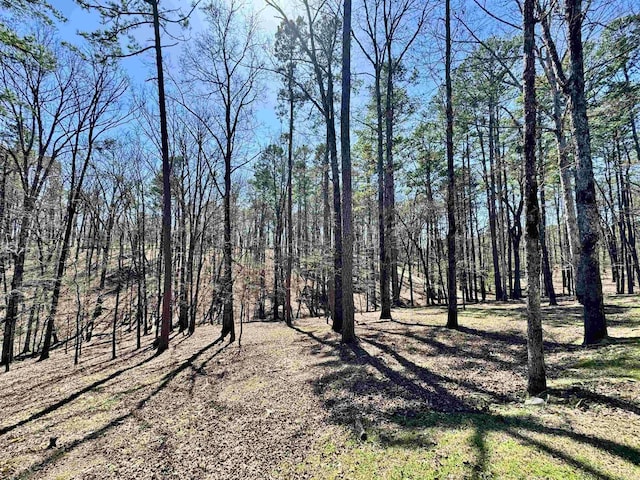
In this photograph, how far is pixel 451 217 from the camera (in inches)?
340

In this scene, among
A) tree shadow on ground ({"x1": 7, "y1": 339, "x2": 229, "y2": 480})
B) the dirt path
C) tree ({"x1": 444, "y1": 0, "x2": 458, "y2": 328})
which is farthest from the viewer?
tree ({"x1": 444, "y1": 0, "x2": 458, "y2": 328})

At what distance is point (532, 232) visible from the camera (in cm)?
403

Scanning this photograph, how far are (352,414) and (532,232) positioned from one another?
3.59 m

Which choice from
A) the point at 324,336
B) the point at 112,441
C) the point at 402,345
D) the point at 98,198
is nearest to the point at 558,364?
the point at 402,345

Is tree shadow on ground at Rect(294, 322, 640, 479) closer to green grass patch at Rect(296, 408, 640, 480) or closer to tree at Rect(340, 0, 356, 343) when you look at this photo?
green grass patch at Rect(296, 408, 640, 480)

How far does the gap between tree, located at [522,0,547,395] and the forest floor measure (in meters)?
0.35

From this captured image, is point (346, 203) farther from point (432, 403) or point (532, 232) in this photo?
point (432, 403)

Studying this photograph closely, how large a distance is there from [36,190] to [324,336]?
12.4 m

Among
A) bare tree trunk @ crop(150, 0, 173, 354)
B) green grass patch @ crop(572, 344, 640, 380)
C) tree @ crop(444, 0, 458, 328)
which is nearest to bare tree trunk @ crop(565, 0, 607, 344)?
green grass patch @ crop(572, 344, 640, 380)

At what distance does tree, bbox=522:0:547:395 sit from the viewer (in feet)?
13.1

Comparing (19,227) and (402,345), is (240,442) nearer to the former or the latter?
(402,345)

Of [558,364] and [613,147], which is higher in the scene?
[613,147]

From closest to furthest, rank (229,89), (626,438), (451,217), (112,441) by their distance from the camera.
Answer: (626,438) → (112,441) → (451,217) → (229,89)

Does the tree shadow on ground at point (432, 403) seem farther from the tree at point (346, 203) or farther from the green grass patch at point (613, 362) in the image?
the tree at point (346, 203)
